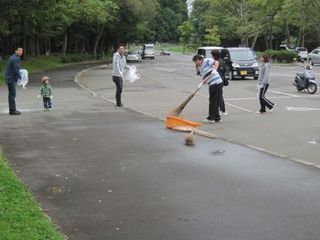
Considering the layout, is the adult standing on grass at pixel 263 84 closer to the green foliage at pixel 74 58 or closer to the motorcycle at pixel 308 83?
the motorcycle at pixel 308 83

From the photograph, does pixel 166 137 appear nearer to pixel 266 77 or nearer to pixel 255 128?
pixel 255 128

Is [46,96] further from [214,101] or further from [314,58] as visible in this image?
[314,58]

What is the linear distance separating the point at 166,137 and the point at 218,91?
309cm

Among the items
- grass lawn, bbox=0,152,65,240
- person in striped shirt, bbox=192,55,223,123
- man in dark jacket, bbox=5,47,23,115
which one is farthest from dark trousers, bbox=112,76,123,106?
grass lawn, bbox=0,152,65,240

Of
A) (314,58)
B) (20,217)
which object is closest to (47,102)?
(20,217)

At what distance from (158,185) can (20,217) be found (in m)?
2.24

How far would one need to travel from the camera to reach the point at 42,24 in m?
43.6

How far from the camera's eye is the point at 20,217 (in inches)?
227

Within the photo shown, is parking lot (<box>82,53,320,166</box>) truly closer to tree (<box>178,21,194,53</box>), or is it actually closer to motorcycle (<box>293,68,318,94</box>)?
motorcycle (<box>293,68,318,94</box>)

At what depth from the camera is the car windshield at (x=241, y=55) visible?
30.9m

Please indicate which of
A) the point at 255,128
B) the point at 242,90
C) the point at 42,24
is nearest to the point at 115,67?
the point at 255,128

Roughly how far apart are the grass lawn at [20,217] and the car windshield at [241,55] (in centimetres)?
2464

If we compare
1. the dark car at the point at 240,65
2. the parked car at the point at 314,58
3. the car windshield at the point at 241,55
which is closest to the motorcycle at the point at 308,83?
the dark car at the point at 240,65

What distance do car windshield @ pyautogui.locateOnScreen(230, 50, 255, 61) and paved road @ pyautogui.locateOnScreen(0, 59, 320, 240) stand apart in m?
18.9
